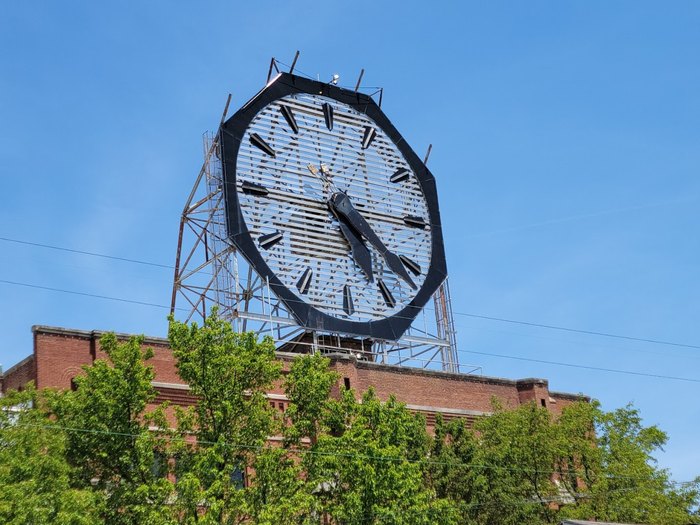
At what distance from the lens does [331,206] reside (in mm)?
51625

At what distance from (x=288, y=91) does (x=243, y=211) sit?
6660 millimetres

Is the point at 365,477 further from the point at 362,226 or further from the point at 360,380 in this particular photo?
the point at 362,226

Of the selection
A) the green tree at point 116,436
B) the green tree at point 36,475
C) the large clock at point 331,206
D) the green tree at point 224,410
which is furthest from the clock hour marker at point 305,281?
the green tree at point 36,475

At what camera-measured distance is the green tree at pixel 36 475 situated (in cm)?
2952

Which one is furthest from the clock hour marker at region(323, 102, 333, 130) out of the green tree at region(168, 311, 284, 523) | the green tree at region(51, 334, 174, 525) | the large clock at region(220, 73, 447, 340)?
the green tree at region(51, 334, 174, 525)

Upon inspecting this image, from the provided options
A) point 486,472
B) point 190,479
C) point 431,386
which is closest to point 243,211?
point 431,386

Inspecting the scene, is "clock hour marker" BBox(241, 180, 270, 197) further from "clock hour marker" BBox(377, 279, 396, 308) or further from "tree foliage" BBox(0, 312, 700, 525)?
"tree foliage" BBox(0, 312, 700, 525)

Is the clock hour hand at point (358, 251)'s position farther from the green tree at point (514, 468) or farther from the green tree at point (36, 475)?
the green tree at point (36, 475)

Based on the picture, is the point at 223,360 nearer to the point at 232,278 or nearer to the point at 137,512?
the point at 137,512

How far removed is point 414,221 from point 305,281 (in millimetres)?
7518

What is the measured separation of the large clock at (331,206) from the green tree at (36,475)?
52.5 ft

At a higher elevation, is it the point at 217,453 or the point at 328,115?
the point at 328,115

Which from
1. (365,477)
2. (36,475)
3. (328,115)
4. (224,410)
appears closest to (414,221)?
(328,115)

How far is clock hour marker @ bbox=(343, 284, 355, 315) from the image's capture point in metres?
49.9
